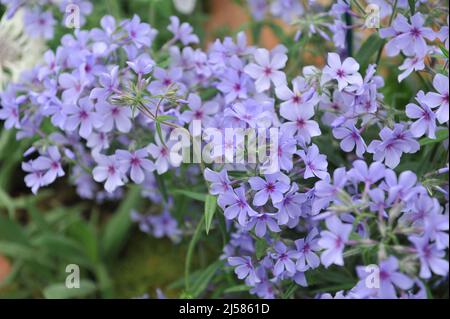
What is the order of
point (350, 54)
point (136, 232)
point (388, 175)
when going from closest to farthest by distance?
1. point (388, 175)
2. point (350, 54)
3. point (136, 232)

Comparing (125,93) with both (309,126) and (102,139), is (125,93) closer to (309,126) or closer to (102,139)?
(102,139)

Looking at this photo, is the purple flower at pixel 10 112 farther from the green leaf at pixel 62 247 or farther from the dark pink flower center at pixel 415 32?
the dark pink flower center at pixel 415 32

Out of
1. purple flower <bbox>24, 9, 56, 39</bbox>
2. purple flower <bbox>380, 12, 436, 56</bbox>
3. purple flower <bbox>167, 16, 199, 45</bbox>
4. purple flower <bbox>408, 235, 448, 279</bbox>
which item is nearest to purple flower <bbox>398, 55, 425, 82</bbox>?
purple flower <bbox>380, 12, 436, 56</bbox>

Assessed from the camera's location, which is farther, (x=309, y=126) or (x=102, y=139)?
(x=102, y=139)

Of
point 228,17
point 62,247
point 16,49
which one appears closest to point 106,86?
point 62,247

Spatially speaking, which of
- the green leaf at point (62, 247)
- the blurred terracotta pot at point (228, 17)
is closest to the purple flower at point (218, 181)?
the green leaf at point (62, 247)

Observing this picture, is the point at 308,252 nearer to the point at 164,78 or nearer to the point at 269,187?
the point at 269,187

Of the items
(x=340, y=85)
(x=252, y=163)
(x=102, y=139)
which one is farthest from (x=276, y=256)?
(x=102, y=139)

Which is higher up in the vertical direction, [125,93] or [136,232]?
[125,93]

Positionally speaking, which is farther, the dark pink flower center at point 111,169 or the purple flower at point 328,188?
the dark pink flower center at point 111,169
